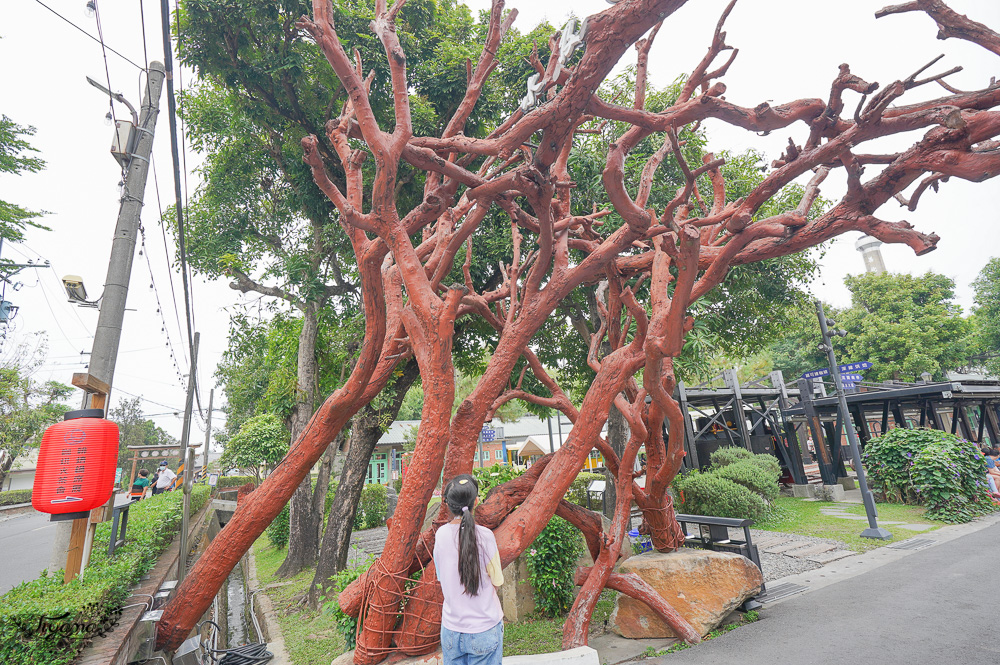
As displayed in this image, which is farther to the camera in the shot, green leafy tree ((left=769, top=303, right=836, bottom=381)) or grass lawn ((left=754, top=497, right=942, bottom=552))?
green leafy tree ((left=769, top=303, right=836, bottom=381))

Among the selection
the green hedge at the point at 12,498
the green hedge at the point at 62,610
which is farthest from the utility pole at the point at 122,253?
the green hedge at the point at 12,498

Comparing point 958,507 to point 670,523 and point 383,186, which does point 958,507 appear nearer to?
point 670,523

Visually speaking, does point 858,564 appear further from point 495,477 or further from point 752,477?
point 495,477

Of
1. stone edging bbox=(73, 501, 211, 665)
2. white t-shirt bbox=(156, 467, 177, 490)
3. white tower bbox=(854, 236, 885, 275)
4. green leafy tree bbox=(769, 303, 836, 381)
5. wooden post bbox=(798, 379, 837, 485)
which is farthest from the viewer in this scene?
white tower bbox=(854, 236, 885, 275)

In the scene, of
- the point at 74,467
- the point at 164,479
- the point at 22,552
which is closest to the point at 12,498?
the point at 164,479

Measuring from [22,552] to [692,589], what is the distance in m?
16.5

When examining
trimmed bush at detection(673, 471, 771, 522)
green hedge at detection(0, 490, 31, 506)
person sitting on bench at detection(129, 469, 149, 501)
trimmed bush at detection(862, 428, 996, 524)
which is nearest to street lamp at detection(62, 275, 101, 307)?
trimmed bush at detection(673, 471, 771, 522)

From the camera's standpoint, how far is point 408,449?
29969 mm

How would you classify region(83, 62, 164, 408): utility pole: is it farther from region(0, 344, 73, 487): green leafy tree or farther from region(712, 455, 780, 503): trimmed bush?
region(0, 344, 73, 487): green leafy tree

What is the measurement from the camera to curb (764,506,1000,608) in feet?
22.4

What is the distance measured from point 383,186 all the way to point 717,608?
19.6 ft

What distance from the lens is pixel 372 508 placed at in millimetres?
17266

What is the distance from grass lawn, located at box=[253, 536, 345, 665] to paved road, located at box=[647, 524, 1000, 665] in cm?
392

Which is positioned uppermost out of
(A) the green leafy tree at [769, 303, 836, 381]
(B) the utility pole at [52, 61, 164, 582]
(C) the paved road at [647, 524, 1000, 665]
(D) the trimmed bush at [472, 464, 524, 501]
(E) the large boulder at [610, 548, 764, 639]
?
(A) the green leafy tree at [769, 303, 836, 381]
